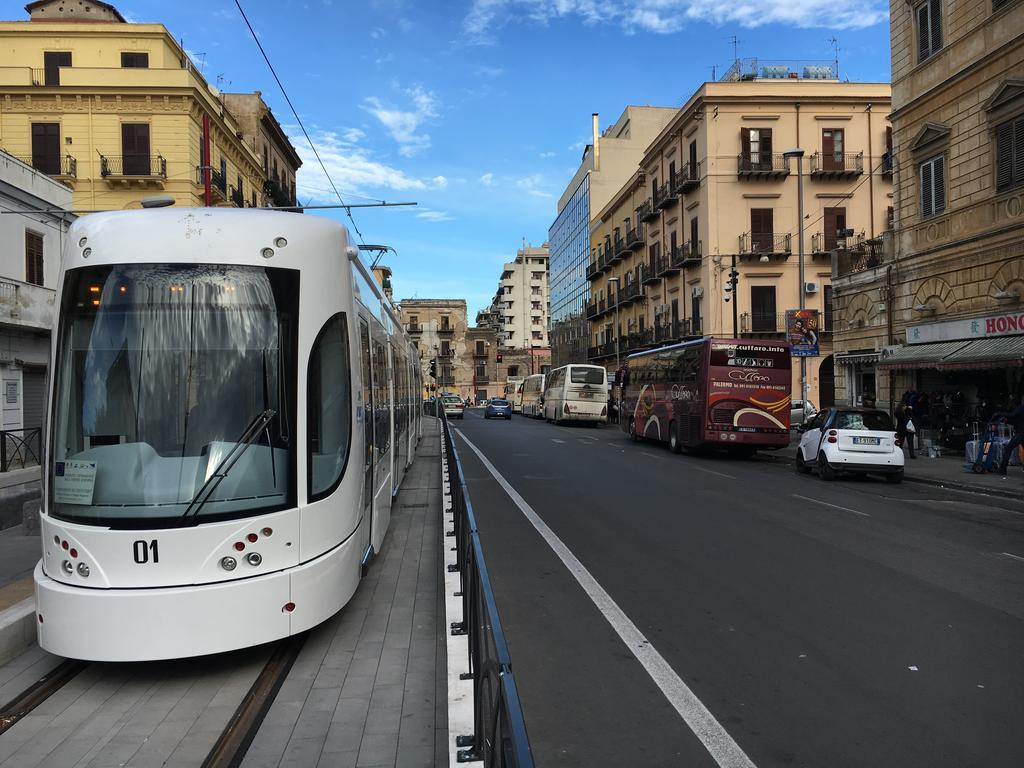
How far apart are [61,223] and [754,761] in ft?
76.0

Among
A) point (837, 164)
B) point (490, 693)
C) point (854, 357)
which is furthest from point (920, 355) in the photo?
point (837, 164)

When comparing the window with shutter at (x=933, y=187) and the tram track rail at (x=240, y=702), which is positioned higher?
the window with shutter at (x=933, y=187)

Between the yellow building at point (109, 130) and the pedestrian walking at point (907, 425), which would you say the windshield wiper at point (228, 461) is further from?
the yellow building at point (109, 130)

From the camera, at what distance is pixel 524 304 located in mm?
111562

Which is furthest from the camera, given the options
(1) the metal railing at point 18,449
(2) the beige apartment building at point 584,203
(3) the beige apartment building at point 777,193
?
(2) the beige apartment building at point 584,203

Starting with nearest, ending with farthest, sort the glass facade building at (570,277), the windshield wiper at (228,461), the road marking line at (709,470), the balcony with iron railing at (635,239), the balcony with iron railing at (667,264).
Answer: the windshield wiper at (228,461) < the road marking line at (709,470) < the balcony with iron railing at (667,264) < the balcony with iron railing at (635,239) < the glass facade building at (570,277)

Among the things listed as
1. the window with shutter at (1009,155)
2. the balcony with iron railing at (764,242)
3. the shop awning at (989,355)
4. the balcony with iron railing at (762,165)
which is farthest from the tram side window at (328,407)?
the balcony with iron railing at (762,165)

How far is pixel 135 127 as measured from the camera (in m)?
29.7

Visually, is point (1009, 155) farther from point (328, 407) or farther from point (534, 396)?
point (534, 396)

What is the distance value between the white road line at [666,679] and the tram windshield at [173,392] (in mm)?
2644

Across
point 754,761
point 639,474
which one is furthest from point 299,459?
point 639,474

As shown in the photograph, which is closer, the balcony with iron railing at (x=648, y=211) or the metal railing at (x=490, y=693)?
the metal railing at (x=490, y=693)

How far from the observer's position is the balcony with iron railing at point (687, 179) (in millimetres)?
38812

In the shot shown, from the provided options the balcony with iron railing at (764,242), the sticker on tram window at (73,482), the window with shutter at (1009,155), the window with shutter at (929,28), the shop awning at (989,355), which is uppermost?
the window with shutter at (929,28)
